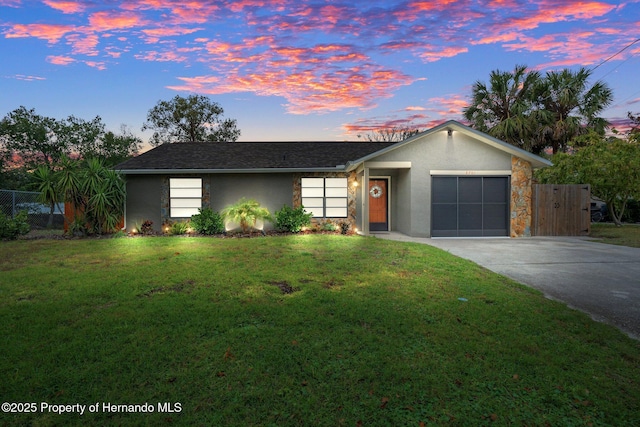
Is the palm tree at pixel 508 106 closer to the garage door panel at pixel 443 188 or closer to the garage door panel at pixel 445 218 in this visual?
the garage door panel at pixel 443 188

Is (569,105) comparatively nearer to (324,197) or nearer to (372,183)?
(372,183)

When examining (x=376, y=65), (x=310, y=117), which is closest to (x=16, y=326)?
(x=376, y=65)

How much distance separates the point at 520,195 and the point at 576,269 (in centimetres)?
670

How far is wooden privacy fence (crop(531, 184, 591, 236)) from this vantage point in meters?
13.6

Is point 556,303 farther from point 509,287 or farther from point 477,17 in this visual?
point 477,17

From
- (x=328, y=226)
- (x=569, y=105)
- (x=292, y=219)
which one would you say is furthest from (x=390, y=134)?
(x=292, y=219)

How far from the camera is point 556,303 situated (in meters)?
5.08

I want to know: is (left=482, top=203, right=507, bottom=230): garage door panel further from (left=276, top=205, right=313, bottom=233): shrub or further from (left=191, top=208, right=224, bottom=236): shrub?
(left=191, top=208, right=224, bottom=236): shrub

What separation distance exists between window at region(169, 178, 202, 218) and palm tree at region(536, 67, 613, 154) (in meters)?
20.7

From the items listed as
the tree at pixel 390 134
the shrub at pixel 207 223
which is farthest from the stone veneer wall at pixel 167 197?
the tree at pixel 390 134

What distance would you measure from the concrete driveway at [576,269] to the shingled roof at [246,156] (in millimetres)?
6302

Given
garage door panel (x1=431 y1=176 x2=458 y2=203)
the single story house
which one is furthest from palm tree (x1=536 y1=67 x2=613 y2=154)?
garage door panel (x1=431 y1=176 x2=458 y2=203)

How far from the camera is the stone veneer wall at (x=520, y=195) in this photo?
13.5m

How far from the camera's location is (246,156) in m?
15.7
